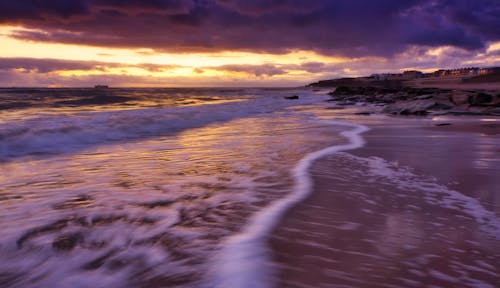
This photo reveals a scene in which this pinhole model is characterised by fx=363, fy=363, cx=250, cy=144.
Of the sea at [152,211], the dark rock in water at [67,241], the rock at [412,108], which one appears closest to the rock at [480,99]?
the rock at [412,108]

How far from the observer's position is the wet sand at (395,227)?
170 cm

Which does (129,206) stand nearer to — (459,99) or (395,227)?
(395,227)

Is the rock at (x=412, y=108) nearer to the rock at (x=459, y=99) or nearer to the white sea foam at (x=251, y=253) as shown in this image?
the rock at (x=459, y=99)

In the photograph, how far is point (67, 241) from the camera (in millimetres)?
2131

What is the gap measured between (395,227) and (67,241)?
1.98 m

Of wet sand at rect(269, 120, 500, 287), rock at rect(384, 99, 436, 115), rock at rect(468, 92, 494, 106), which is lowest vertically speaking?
wet sand at rect(269, 120, 500, 287)

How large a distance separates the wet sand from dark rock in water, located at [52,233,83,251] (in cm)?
116

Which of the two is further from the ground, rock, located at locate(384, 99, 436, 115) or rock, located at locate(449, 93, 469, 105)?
rock, located at locate(449, 93, 469, 105)

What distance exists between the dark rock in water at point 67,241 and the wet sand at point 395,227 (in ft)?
3.80

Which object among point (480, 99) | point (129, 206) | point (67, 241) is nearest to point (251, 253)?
point (67, 241)

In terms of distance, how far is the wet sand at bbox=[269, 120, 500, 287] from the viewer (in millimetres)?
1698

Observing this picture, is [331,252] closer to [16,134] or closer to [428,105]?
[16,134]

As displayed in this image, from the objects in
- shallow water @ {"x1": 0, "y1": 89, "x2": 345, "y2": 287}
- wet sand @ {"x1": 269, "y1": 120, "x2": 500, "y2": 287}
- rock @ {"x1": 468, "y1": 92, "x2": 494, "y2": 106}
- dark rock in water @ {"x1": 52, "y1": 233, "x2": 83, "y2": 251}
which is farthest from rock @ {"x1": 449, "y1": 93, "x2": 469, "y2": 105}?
dark rock in water @ {"x1": 52, "y1": 233, "x2": 83, "y2": 251}

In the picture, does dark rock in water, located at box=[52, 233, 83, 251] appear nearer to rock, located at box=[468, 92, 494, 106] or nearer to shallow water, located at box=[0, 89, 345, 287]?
shallow water, located at box=[0, 89, 345, 287]
